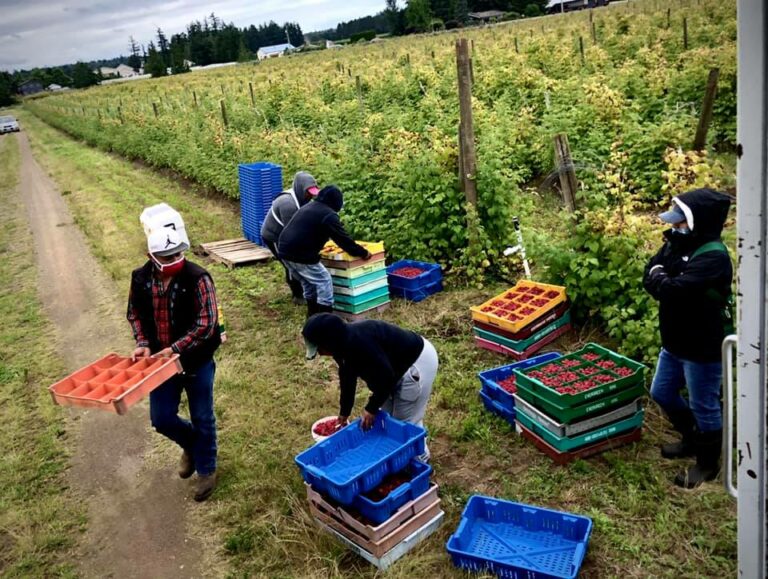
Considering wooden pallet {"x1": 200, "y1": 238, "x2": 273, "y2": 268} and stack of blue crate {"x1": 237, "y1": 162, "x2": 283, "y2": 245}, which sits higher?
stack of blue crate {"x1": 237, "y1": 162, "x2": 283, "y2": 245}

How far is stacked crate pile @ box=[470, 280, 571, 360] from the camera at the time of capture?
20.8 feet

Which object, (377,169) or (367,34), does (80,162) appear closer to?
(377,169)

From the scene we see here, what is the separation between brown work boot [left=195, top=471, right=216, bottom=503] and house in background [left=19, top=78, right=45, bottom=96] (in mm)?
118832

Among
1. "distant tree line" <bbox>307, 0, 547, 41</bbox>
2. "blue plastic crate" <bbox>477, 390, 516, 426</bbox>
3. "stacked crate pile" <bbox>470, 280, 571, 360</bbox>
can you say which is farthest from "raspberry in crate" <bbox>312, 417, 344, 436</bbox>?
"distant tree line" <bbox>307, 0, 547, 41</bbox>

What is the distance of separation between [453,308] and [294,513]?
3863 millimetres

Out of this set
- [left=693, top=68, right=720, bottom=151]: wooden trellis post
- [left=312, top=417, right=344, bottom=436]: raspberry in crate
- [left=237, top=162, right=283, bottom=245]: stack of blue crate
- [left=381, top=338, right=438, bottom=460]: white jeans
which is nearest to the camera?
[left=381, top=338, right=438, bottom=460]: white jeans

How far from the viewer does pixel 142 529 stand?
4.93 m

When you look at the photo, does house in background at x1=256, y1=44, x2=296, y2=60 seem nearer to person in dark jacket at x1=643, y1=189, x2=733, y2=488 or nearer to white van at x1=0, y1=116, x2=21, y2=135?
white van at x1=0, y1=116, x2=21, y2=135

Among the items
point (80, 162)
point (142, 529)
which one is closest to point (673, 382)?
point (142, 529)

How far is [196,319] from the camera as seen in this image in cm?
464

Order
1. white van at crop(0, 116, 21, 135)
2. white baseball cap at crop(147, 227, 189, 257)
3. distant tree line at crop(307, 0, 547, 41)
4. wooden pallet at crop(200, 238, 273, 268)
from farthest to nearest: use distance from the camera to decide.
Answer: distant tree line at crop(307, 0, 547, 41), white van at crop(0, 116, 21, 135), wooden pallet at crop(200, 238, 273, 268), white baseball cap at crop(147, 227, 189, 257)

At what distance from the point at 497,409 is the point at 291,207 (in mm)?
4095

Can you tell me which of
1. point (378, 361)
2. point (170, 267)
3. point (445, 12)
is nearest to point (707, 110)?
point (378, 361)

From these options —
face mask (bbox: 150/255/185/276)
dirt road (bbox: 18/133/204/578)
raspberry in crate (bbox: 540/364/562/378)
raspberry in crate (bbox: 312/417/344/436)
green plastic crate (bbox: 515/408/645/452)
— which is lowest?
dirt road (bbox: 18/133/204/578)
